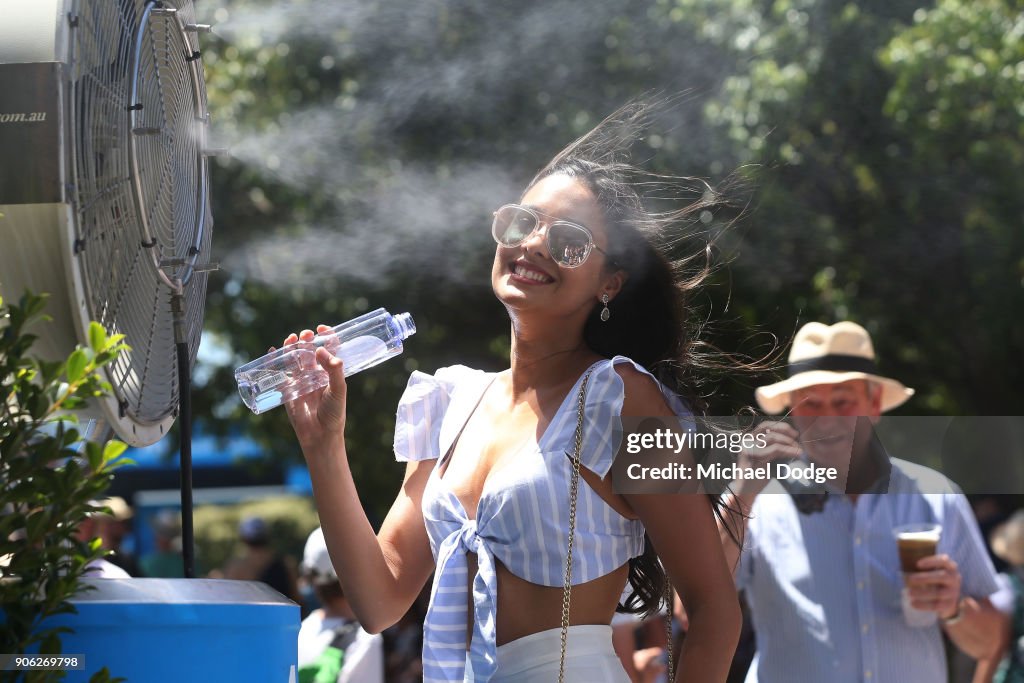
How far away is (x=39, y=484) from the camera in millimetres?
1427

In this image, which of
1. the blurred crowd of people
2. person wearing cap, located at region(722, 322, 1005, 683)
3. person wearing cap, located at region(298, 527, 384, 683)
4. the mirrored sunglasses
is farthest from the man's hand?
person wearing cap, located at region(298, 527, 384, 683)

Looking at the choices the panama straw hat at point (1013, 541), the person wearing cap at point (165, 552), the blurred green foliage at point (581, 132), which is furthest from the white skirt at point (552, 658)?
Answer: the person wearing cap at point (165, 552)

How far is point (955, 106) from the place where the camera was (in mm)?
6453

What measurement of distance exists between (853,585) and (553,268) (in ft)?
4.78

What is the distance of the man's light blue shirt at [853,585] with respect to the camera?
10.0ft

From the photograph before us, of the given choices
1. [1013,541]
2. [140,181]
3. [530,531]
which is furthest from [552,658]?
[1013,541]

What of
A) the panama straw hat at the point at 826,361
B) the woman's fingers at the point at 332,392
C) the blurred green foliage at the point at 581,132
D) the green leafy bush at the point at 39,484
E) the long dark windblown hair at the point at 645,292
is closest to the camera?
the green leafy bush at the point at 39,484

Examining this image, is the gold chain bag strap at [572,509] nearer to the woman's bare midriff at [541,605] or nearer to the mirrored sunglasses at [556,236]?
the woman's bare midriff at [541,605]

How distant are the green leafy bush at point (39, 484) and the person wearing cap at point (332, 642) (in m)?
2.42

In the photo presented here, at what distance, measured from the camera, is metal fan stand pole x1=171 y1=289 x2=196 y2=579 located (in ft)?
6.19

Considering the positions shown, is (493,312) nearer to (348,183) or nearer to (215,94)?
(348,183)

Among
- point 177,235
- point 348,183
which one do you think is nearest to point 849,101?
point 348,183

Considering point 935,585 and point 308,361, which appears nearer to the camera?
point 308,361

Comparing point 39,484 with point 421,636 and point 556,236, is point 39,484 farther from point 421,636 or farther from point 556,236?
point 421,636
